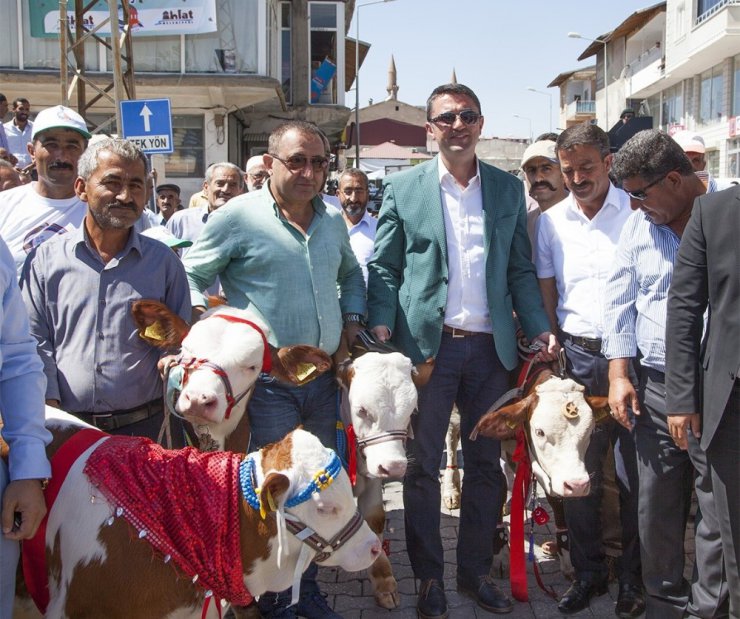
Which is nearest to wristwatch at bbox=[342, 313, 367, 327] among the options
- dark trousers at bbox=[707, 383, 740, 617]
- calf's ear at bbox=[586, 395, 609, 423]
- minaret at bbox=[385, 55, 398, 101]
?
calf's ear at bbox=[586, 395, 609, 423]

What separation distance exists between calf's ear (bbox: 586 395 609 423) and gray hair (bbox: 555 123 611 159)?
1.35m

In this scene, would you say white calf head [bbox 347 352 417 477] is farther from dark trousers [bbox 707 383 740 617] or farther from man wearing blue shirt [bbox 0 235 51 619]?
man wearing blue shirt [bbox 0 235 51 619]

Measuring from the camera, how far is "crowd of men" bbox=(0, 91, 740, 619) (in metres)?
3.20

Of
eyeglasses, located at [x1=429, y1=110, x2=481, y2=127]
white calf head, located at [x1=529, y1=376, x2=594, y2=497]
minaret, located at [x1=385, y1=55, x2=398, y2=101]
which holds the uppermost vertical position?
minaret, located at [x1=385, y1=55, x2=398, y2=101]

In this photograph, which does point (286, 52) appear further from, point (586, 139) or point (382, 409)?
point (382, 409)

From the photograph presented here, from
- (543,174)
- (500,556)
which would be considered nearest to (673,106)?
(543,174)

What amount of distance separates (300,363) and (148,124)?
630cm

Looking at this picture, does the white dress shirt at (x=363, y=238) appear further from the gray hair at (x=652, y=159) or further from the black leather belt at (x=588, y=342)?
the gray hair at (x=652, y=159)

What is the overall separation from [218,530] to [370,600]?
2.19 metres

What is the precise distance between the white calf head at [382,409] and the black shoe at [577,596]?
1466mm

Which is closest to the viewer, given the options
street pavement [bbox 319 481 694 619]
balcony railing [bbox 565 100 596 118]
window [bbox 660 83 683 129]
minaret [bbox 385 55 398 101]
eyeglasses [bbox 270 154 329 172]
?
eyeglasses [bbox 270 154 329 172]

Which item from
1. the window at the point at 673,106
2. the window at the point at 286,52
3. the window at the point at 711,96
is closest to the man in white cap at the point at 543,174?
the window at the point at 286,52

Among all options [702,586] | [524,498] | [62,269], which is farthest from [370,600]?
[62,269]

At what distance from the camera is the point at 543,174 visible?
5469 millimetres
